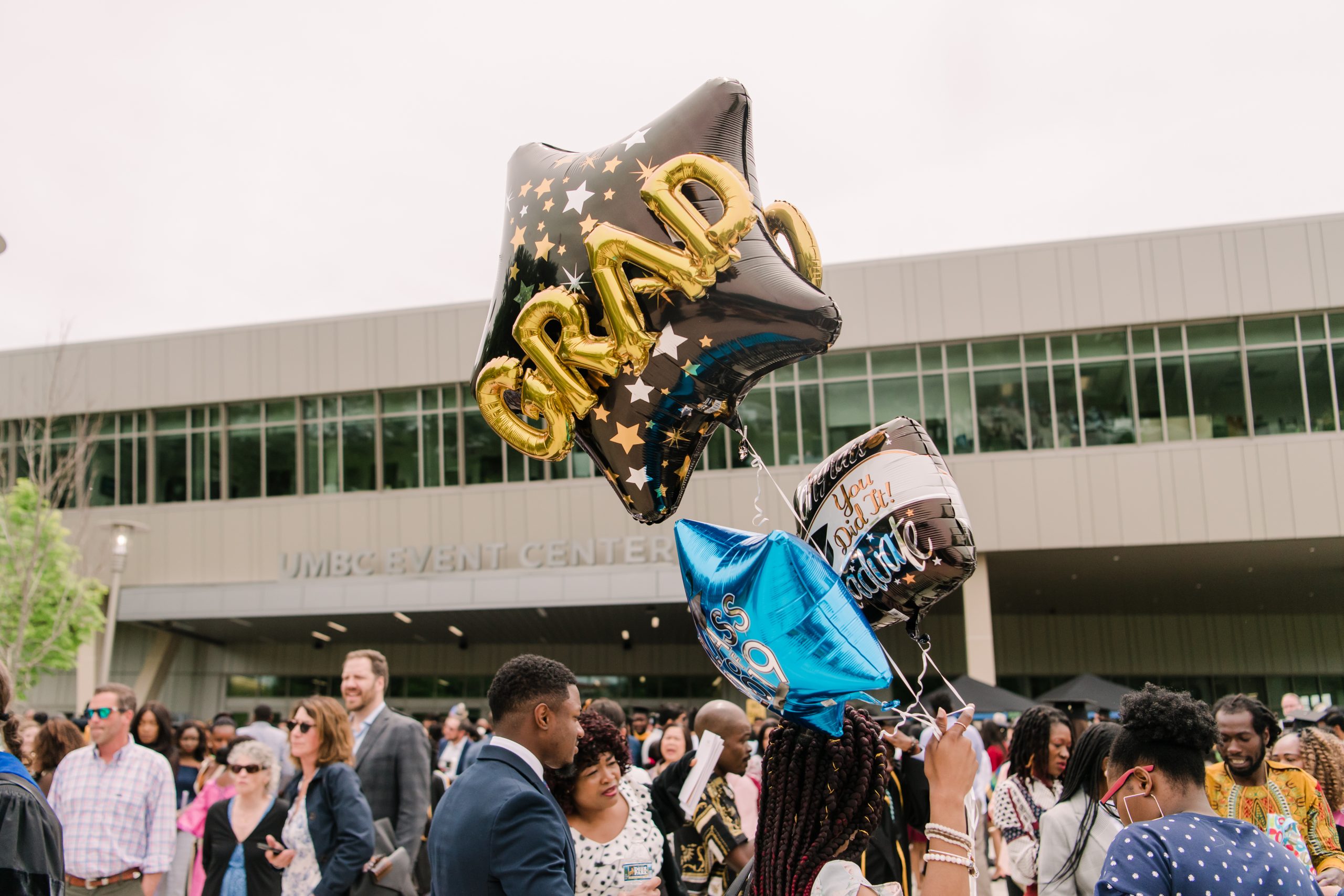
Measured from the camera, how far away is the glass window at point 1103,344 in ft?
71.4

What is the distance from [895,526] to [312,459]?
23.8 m

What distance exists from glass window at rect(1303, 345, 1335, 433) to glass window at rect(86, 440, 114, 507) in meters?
25.4

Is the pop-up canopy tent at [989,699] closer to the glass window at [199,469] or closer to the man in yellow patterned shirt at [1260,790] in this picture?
the man in yellow patterned shirt at [1260,790]

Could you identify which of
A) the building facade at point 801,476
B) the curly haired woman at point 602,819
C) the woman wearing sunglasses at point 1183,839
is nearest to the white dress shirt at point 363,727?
the curly haired woman at point 602,819

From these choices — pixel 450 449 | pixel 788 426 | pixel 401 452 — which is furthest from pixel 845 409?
pixel 401 452

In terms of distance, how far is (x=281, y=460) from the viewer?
25422 mm

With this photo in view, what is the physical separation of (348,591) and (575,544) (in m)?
4.99

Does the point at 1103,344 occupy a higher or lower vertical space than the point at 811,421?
higher

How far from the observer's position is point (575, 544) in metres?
23.5

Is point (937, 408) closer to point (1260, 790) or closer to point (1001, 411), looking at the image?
point (1001, 411)

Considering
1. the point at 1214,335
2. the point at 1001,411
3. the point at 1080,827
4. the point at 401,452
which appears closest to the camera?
the point at 1080,827

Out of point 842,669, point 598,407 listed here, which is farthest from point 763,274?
point 842,669

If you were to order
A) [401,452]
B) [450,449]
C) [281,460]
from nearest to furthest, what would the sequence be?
[450,449]
[401,452]
[281,460]

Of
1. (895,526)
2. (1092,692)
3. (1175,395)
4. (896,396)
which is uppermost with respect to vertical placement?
(896,396)
